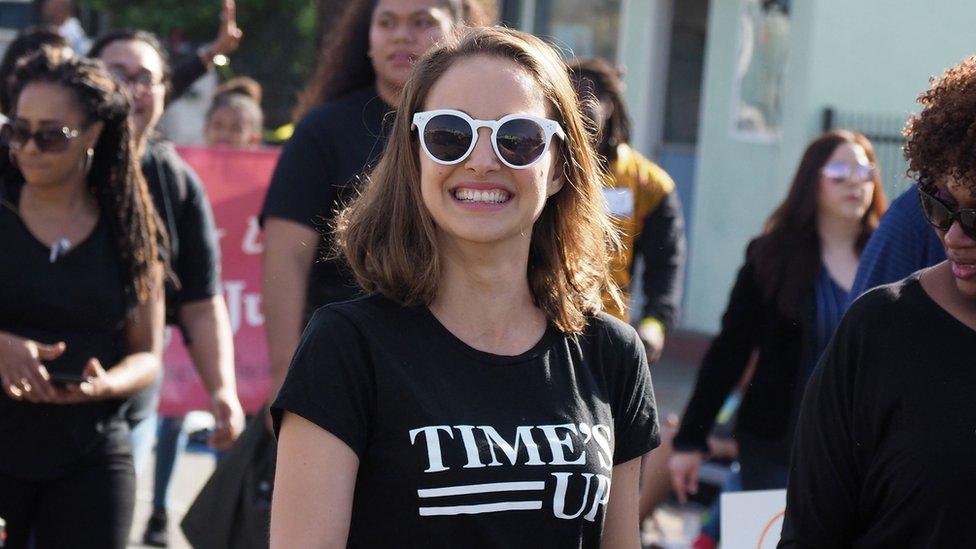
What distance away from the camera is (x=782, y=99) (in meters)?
13.1

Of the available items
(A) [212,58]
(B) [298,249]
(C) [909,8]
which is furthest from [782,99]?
(B) [298,249]

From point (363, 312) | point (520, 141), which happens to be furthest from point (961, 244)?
point (363, 312)

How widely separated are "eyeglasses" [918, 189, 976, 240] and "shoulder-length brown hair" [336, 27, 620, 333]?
63cm

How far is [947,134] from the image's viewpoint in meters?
2.62

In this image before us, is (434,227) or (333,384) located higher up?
(434,227)

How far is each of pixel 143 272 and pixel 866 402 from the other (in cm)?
238

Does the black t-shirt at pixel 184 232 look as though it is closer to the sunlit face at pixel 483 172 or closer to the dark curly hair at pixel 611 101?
the dark curly hair at pixel 611 101

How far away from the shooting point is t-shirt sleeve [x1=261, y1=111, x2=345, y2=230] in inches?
162

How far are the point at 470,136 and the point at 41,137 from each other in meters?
2.06

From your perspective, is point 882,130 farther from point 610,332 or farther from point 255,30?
point 255,30

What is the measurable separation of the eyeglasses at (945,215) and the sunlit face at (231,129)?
6.95 m

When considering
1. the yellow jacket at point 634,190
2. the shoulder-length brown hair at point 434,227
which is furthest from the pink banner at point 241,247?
the shoulder-length brown hair at point 434,227

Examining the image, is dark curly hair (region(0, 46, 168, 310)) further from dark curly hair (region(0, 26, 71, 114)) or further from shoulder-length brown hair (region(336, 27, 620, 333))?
shoulder-length brown hair (region(336, 27, 620, 333))

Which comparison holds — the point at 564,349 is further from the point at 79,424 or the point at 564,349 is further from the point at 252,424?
the point at 79,424
